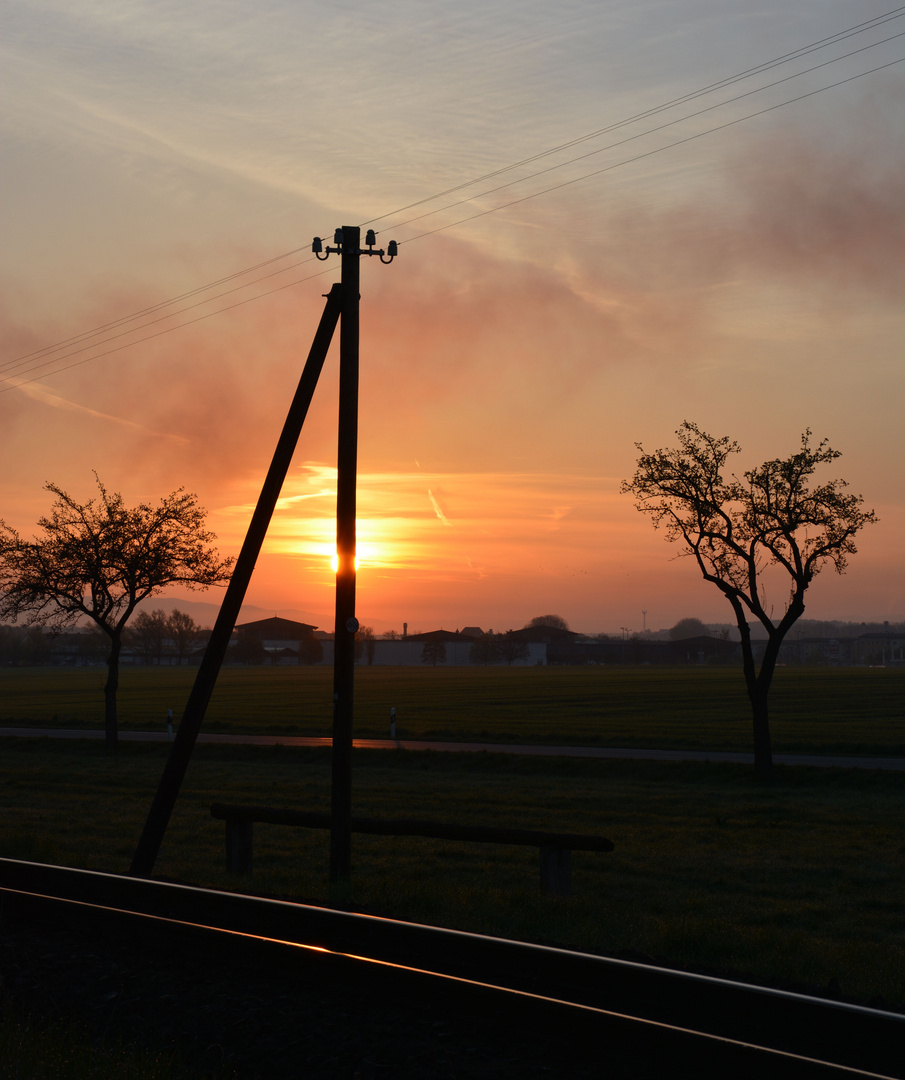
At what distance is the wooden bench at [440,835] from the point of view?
10.9m

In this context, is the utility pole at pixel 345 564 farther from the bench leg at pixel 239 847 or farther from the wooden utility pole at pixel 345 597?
the bench leg at pixel 239 847

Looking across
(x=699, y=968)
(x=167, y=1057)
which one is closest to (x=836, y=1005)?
(x=699, y=968)

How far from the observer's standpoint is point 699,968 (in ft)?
23.1

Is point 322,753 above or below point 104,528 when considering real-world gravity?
below

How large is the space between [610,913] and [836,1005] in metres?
4.61

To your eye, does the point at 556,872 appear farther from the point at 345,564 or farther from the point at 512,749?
the point at 512,749

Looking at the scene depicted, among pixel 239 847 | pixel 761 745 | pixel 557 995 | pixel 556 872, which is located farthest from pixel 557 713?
pixel 557 995

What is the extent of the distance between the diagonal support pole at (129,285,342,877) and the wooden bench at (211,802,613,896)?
0.91 m

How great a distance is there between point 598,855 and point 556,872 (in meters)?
3.79

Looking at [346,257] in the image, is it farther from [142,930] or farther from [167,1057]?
[167,1057]

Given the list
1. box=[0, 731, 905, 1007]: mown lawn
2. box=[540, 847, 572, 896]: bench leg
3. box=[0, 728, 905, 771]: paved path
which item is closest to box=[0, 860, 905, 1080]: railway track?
box=[0, 731, 905, 1007]: mown lawn

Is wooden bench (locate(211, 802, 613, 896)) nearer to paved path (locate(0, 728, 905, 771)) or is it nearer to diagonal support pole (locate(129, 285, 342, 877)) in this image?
diagonal support pole (locate(129, 285, 342, 877))

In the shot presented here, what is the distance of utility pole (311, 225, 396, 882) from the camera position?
1162 centimetres

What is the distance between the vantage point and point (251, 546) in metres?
12.5
